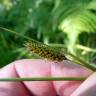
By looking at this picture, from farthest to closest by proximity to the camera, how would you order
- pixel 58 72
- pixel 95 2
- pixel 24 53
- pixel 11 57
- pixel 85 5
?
pixel 11 57 < pixel 24 53 < pixel 85 5 < pixel 95 2 < pixel 58 72

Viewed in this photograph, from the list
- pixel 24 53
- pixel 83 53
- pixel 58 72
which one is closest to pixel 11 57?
pixel 24 53

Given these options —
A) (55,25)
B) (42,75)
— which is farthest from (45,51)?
(55,25)

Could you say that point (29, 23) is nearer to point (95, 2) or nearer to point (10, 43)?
point (10, 43)

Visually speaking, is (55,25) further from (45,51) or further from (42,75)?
(45,51)

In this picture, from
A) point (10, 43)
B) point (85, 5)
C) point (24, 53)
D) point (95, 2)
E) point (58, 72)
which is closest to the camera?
point (58, 72)

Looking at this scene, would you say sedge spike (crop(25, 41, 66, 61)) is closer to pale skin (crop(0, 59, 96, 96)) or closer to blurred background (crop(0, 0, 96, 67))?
pale skin (crop(0, 59, 96, 96))

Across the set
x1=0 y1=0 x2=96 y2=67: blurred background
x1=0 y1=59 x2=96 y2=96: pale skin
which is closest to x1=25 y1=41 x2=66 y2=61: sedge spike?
x1=0 y1=59 x2=96 y2=96: pale skin
